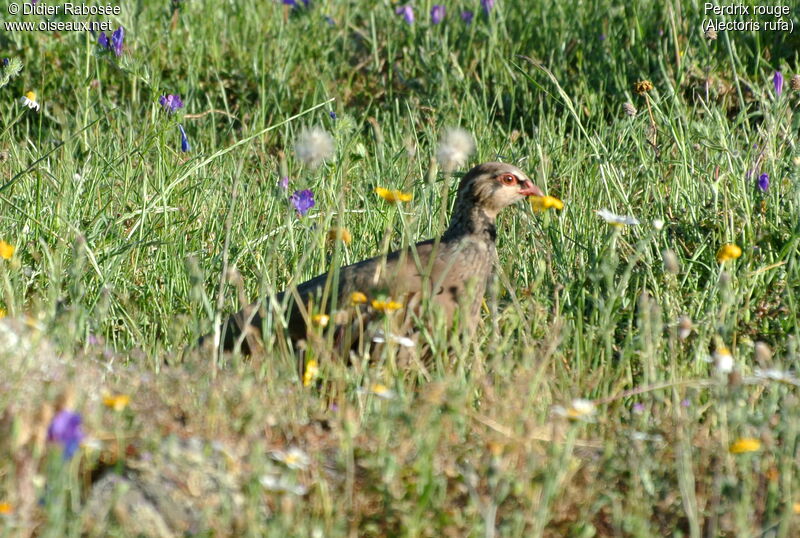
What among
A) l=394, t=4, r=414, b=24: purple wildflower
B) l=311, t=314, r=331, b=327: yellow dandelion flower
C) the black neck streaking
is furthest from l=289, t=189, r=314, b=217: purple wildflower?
l=394, t=4, r=414, b=24: purple wildflower

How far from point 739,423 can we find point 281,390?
1194 millimetres

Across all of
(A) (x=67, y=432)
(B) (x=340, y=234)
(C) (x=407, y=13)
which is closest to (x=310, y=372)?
(B) (x=340, y=234)

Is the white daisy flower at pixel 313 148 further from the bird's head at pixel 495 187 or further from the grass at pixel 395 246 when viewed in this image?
the bird's head at pixel 495 187

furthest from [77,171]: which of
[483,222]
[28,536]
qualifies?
[28,536]

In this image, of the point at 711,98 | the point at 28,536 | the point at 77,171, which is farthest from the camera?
the point at 711,98

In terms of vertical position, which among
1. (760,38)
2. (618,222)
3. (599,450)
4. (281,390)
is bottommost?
(599,450)

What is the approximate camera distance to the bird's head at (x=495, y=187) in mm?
4613

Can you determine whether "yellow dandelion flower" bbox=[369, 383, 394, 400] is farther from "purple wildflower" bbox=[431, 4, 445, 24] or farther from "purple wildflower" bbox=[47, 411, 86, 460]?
"purple wildflower" bbox=[431, 4, 445, 24]

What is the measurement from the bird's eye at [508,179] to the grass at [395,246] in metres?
0.20

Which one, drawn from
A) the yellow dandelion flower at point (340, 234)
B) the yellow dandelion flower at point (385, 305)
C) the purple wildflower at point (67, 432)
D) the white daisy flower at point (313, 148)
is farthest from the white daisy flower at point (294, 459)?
the white daisy flower at point (313, 148)

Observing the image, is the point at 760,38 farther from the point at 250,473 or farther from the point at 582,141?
the point at 250,473

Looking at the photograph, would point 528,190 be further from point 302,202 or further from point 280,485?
point 280,485

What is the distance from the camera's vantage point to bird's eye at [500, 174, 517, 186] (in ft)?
15.1

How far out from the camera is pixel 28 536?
2.54 meters
